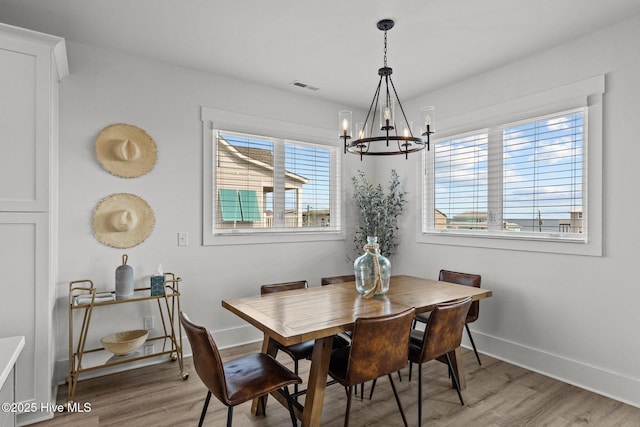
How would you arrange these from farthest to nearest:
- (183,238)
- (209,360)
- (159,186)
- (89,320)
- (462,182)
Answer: (462,182) → (183,238) → (159,186) → (89,320) → (209,360)

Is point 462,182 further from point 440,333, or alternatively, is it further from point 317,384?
point 317,384

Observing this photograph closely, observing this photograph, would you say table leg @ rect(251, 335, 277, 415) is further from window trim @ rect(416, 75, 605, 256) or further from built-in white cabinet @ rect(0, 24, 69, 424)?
window trim @ rect(416, 75, 605, 256)

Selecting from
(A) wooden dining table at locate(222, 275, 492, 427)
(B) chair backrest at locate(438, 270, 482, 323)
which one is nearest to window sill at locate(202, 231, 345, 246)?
(A) wooden dining table at locate(222, 275, 492, 427)

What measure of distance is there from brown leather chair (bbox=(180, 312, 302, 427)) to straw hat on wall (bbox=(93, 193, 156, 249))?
145cm

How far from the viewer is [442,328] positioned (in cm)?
223

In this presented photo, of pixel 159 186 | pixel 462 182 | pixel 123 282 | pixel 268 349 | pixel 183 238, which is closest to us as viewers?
pixel 268 349

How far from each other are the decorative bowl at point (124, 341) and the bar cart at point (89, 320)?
0.07m

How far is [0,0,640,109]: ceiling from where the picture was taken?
2375mm

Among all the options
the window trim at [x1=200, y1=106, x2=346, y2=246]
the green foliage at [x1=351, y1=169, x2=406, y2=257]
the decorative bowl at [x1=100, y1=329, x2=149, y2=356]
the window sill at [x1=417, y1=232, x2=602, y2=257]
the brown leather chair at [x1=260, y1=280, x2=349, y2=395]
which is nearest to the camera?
the brown leather chair at [x1=260, y1=280, x2=349, y2=395]

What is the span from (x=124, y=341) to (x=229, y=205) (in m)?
1.45

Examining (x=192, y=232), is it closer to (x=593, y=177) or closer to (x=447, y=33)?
(x=447, y=33)

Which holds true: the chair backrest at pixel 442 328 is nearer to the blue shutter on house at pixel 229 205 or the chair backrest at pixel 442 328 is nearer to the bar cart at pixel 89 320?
the bar cart at pixel 89 320

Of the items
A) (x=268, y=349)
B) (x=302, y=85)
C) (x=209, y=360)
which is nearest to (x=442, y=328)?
(x=268, y=349)

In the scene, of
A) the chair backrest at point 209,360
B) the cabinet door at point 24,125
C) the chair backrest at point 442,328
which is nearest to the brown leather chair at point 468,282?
the chair backrest at point 442,328
